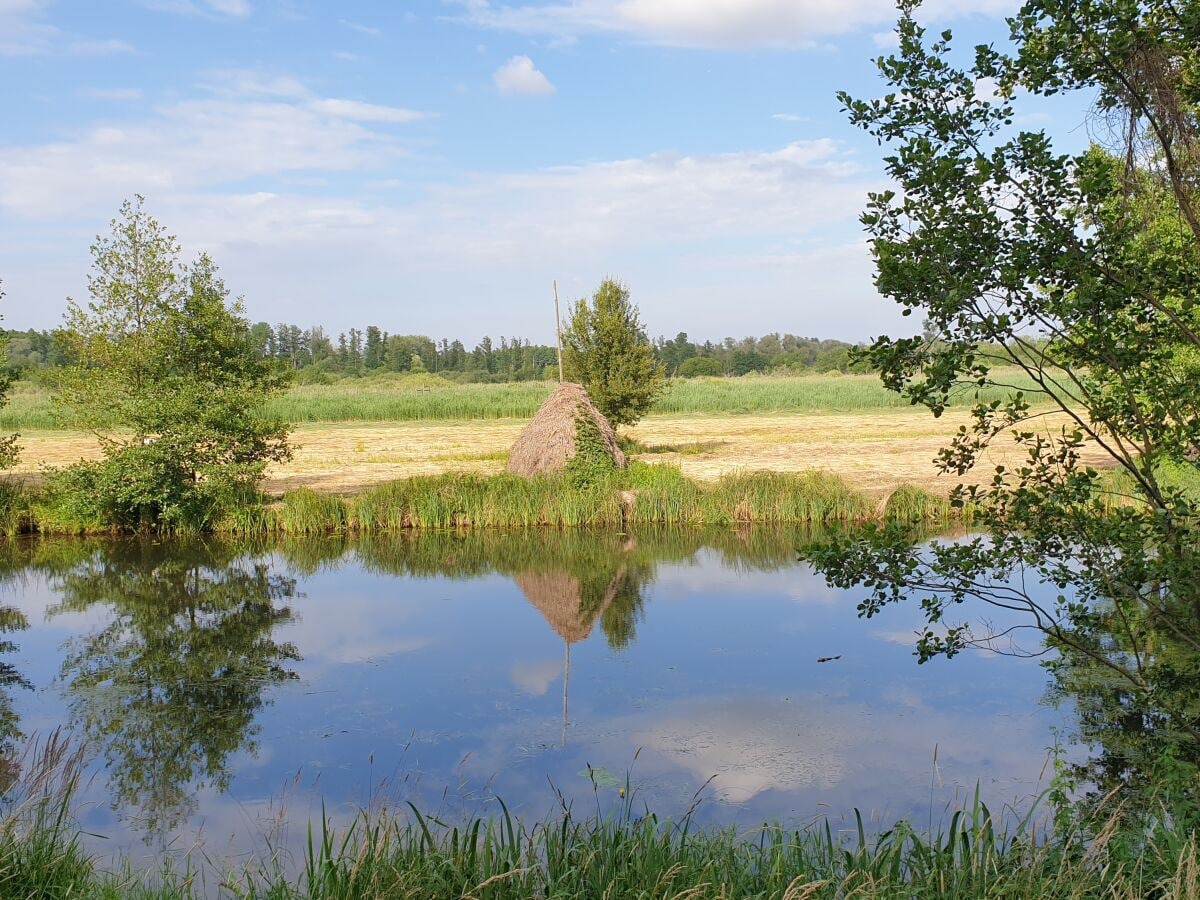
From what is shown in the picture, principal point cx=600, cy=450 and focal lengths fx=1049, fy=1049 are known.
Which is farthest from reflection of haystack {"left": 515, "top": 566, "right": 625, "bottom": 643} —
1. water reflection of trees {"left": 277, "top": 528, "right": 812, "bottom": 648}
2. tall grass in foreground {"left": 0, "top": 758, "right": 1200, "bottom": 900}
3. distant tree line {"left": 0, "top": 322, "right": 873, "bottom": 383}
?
distant tree line {"left": 0, "top": 322, "right": 873, "bottom": 383}

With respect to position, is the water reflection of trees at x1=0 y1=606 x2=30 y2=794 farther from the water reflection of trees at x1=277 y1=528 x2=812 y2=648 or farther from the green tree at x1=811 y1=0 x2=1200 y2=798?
the green tree at x1=811 y1=0 x2=1200 y2=798

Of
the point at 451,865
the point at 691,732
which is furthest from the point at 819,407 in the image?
the point at 451,865

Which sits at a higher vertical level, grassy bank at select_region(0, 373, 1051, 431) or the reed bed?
grassy bank at select_region(0, 373, 1051, 431)

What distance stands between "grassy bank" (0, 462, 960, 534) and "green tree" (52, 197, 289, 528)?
0.61 metres

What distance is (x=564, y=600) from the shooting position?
11109 mm

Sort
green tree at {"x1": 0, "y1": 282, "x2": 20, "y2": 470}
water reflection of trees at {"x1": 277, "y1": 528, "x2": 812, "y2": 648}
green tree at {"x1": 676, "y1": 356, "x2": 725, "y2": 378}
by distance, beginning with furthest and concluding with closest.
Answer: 1. green tree at {"x1": 676, "y1": 356, "x2": 725, "y2": 378}
2. green tree at {"x1": 0, "y1": 282, "x2": 20, "y2": 470}
3. water reflection of trees at {"x1": 277, "y1": 528, "x2": 812, "y2": 648}

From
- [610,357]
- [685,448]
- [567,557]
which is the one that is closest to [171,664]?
[567,557]

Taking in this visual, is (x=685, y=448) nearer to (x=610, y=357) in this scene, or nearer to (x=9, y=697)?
(x=610, y=357)

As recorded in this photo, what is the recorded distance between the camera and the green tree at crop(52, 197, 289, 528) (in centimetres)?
1457

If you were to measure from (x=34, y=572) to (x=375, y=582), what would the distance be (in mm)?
4369

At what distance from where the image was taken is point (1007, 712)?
735 centimetres

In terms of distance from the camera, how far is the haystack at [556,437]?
55.6 feet

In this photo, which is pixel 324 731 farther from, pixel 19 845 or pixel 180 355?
pixel 180 355

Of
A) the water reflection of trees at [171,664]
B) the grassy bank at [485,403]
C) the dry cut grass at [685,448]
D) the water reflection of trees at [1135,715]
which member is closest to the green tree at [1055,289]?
the water reflection of trees at [1135,715]
